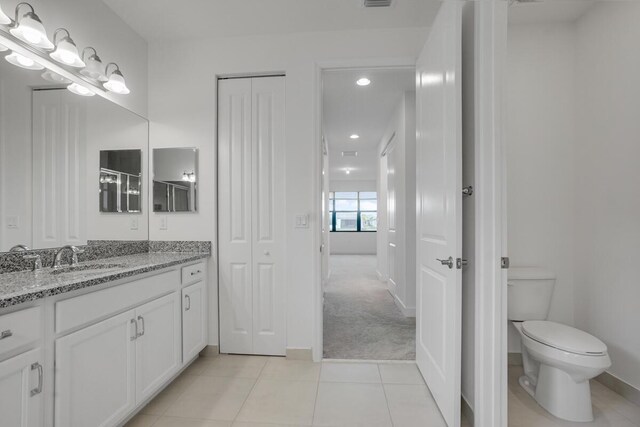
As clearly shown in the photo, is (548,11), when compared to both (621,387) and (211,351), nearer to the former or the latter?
(621,387)

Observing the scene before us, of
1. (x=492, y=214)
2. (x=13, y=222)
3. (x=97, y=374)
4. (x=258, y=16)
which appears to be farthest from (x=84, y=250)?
(x=492, y=214)

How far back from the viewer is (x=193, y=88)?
2.40 meters

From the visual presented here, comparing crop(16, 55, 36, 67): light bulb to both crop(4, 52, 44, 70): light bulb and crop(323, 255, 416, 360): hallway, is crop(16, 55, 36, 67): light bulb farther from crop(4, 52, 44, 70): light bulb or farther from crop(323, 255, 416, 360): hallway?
crop(323, 255, 416, 360): hallway

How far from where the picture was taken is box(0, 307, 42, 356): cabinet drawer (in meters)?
0.96

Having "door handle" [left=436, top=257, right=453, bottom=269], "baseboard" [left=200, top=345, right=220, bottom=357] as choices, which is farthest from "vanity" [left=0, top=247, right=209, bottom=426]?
"door handle" [left=436, top=257, right=453, bottom=269]

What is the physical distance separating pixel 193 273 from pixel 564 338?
7.99 feet

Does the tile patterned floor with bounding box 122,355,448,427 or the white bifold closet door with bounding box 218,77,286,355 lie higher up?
the white bifold closet door with bounding box 218,77,286,355

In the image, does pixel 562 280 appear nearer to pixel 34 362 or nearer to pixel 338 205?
pixel 34 362

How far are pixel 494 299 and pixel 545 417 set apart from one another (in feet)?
3.11

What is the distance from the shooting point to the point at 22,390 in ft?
3.34

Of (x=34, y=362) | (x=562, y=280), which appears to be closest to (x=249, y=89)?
(x=34, y=362)

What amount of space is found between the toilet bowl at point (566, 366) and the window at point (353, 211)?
8.67m

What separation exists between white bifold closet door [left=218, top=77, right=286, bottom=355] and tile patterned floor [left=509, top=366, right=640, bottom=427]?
5.33 feet

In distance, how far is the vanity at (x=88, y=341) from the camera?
40.0 inches
